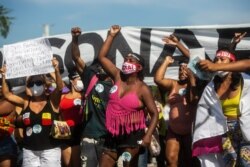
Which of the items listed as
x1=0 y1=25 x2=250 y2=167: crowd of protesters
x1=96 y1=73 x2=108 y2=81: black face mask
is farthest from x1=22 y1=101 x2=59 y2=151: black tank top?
x1=96 y1=73 x2=108 y2=81: black face mask

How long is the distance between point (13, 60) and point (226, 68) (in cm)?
354

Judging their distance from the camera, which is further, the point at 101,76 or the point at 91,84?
the point at 101,76

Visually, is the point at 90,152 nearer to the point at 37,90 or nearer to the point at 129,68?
the point at 37,90

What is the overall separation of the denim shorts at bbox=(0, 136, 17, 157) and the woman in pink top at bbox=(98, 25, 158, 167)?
5.78 ft

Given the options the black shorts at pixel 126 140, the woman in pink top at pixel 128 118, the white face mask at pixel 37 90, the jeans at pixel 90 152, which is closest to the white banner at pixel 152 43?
the white face mask at pixel 37 90

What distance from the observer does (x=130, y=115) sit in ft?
17.2

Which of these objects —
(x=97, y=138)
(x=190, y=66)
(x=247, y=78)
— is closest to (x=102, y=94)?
(x=97, y=138)

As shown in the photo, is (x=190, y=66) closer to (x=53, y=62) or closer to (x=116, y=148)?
(x=116, y=148)

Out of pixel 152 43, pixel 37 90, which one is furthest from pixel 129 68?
pixel 152 43

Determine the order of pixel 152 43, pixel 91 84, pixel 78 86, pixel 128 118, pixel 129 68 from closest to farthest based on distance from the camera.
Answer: pixel 128 118
pixel 129 68
pixel 91 84
pixel 78 86
pixel 152 43

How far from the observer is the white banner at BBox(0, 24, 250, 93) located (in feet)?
23.2

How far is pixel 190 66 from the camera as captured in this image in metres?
4.81

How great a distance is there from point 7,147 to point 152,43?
2.89 meters

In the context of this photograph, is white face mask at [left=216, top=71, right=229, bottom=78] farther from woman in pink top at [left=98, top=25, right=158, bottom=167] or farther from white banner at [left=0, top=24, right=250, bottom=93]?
white banner at [left=0, top=24, right=250, bottom=93]
